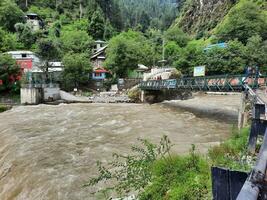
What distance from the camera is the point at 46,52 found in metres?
45.1

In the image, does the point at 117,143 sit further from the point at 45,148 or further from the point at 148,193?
the point at 148,193

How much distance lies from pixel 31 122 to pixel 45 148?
29.7 ft

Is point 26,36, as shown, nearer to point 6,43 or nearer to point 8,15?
point 6,43

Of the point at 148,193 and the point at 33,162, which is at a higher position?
the point at 148,193

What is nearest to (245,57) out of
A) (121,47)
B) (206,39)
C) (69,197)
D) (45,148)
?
(121,47)

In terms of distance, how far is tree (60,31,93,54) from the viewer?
62.0 m

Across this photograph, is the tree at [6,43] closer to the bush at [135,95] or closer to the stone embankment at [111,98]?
the stone embankment at [111,98]

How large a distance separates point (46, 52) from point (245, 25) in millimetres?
41253

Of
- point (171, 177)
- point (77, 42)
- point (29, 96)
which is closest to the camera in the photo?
point (171, 177)

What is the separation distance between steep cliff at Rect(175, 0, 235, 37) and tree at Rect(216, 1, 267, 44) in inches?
1047

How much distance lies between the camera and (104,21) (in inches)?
3278

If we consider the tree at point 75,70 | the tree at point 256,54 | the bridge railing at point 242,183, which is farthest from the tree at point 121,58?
the bridge railing at point 242,183

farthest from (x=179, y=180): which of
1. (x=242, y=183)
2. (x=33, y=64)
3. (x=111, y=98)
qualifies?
(x=33, y=64)

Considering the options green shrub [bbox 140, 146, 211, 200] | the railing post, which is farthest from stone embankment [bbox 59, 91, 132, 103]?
the railing post
